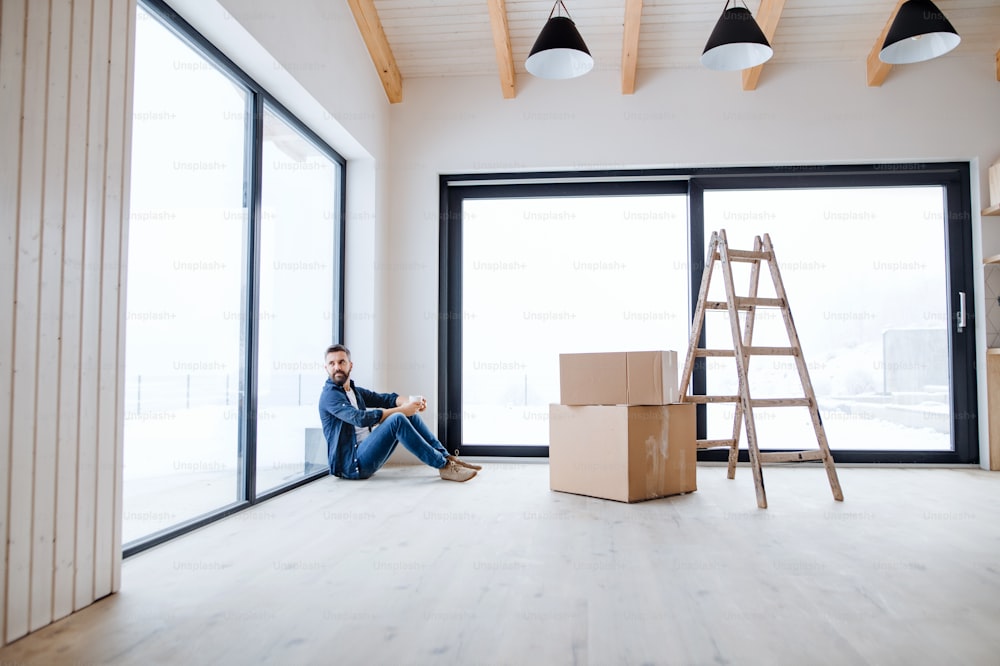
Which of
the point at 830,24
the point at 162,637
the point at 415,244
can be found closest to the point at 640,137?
the point at 830,24

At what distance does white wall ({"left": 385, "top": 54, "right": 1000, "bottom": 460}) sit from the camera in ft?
14.6

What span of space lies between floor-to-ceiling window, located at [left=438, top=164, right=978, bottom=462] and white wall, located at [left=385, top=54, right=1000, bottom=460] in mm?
138

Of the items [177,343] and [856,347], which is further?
[856,347]

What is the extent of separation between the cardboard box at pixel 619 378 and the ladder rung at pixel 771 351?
38 centimetres

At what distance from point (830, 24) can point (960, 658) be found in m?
3.89

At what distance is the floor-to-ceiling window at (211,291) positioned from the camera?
2514 millimetres

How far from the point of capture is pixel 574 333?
488 centimetres

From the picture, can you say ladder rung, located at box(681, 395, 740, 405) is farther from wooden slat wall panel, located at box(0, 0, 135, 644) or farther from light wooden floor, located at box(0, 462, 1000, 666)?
wooden slat wall panel, located at box(0, 0, 135, 644)

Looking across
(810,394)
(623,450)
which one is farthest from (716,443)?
(623,450)

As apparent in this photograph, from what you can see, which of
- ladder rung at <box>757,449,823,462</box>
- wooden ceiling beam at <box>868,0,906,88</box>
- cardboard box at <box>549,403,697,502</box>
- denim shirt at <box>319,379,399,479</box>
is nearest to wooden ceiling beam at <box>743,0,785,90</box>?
wooden ceiling beam at <box>868,0,906,88</box>

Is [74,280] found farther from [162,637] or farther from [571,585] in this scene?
[571,585]

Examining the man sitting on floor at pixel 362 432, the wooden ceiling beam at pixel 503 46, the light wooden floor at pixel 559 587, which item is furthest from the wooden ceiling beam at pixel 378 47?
the light wooden floor at pixel 559 587

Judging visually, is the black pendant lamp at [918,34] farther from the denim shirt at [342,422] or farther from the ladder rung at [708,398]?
the denim shirt at [342,422]

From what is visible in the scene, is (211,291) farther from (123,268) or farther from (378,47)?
(378,47)
